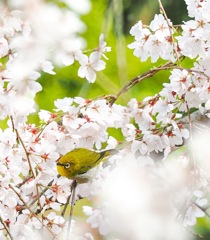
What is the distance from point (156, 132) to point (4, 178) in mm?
320

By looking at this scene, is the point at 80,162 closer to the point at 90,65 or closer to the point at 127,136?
the point at 127,136

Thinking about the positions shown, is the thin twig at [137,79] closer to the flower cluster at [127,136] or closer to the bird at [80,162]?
the flower cluster at [127,136]

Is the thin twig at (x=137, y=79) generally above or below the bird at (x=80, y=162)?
above

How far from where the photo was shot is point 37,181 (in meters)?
1.23

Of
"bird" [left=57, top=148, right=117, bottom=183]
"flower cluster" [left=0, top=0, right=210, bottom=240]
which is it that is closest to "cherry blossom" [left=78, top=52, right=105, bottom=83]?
"flower cluster" [left=0, top=0, right=210, bottom=240]

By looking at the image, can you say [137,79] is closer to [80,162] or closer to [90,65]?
[90,65]

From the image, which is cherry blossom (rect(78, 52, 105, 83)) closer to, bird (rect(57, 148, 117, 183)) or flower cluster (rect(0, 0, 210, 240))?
flower cluster (rect(0, 0, 210, 240))

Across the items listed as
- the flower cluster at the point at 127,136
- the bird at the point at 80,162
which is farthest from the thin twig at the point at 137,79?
the bird at the point at 80,162

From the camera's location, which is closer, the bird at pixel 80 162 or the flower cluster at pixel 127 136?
the flower cluster at pixel 127 136

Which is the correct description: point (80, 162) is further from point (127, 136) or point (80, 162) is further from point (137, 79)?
point (137, 79)

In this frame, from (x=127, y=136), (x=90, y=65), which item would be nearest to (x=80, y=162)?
(x=127, y=136)

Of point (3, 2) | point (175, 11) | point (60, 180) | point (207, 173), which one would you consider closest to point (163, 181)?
point (207, 173)

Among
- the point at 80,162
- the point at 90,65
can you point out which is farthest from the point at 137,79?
the point at 80,162

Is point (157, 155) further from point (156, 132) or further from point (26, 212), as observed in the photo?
point (26, 212)
